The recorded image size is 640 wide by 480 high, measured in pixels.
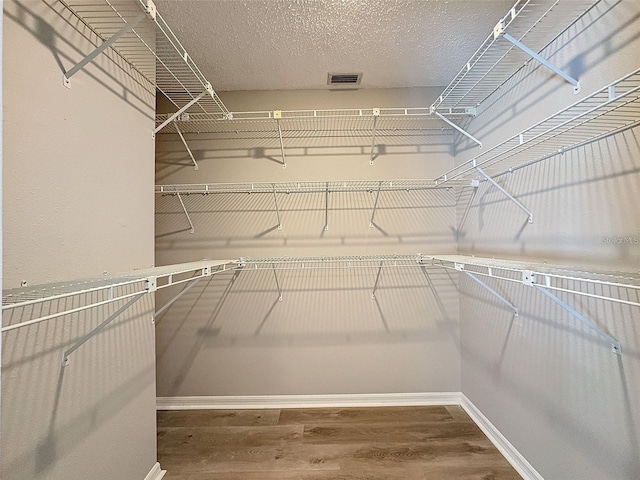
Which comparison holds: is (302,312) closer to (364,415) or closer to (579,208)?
(364,415)

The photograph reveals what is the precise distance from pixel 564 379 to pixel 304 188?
67.3 inches

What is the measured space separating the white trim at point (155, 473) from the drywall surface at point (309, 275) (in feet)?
2.13

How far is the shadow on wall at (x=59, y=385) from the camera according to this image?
2.98 feet

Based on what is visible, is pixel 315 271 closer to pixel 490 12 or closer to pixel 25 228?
pixel 25 228

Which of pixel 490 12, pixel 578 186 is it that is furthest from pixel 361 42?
pixel 578 186

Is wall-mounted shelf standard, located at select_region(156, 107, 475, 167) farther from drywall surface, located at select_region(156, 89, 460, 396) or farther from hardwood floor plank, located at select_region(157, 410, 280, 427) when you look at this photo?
hardwood floor plank, located at select_region(157, 410, 280, 427)

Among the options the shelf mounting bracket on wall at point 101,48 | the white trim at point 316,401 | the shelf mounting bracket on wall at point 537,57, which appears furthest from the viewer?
the white trim at point 316,401

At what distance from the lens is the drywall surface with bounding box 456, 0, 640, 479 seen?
1102mm

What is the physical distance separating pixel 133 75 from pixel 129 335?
1.18m

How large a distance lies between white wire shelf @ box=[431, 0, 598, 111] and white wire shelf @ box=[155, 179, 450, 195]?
1.73 feet

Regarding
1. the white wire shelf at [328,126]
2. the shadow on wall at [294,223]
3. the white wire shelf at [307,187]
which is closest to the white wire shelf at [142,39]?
the white wire shelf at [328,126]

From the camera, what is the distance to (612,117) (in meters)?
1.08

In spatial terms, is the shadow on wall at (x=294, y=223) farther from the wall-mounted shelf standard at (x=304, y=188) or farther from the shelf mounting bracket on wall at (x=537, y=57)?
the shelf mounting bracket on wall at (x=537, y=57)

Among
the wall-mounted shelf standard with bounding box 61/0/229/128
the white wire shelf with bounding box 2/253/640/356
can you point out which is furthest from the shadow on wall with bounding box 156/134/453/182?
the white wire shelf with bounding box 2/253/640/356
